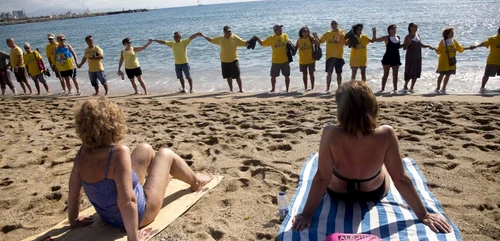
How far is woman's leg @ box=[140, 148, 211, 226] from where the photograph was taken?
3.04 m

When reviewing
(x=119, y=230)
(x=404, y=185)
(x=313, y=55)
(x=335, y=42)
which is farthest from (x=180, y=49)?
(x=404, y=185)

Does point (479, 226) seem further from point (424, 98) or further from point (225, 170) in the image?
point (424, 98)

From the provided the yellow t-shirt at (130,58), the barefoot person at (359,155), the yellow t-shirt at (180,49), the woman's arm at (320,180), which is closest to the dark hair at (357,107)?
the barefoot person at (359,155)

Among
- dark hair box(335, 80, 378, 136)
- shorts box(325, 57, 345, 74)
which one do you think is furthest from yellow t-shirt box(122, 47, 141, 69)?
dark hair box(335, 80, 378, 136)

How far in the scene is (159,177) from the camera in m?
3.16

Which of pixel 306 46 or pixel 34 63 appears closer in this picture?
pixel 306 46

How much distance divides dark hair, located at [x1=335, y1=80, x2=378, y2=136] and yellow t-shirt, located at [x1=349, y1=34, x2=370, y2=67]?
6.24m

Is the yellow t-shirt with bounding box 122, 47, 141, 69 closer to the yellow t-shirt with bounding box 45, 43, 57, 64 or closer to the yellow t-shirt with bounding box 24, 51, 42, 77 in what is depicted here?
the yellow t-shirt with bounding box 45, 43, 57, 64

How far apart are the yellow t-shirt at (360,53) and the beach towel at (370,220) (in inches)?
220

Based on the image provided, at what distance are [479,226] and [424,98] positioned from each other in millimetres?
4799

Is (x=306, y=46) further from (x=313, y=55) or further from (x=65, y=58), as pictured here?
(x=65, y=58)

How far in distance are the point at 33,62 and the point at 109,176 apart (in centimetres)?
947

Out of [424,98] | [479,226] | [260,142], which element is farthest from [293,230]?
[424,98]

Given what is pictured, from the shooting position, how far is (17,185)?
12.9ft
